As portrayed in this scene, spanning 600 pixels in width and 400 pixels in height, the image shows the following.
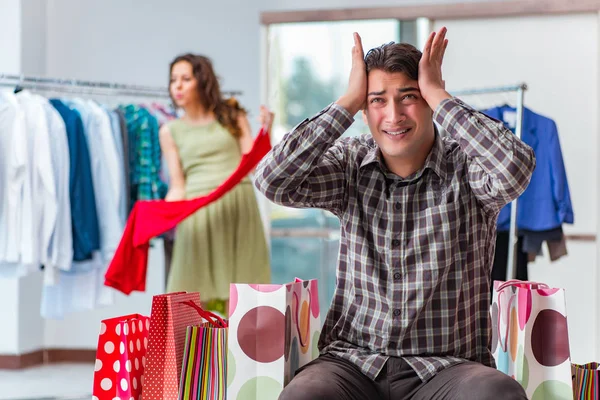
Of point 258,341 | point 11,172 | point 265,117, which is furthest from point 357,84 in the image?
point 11,172

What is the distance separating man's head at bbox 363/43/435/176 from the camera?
6.41 feet

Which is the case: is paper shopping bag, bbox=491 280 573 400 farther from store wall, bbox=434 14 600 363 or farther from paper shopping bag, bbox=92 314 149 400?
store wall, bbox=434 14 600 363

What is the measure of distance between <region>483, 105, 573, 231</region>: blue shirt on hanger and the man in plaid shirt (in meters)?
2.22

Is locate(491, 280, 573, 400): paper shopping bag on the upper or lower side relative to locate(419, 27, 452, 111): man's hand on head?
lower

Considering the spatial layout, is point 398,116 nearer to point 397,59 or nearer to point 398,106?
point 398,106

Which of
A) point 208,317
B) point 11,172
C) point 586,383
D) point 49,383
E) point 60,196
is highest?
point 11,172

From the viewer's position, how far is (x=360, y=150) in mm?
2086

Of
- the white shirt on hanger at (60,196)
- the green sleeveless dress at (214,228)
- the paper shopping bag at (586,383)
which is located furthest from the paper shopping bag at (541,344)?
the white shirt on hanger at (60,196)

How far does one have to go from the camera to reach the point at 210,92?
4.04m

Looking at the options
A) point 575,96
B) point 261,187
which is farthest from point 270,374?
point 575,96

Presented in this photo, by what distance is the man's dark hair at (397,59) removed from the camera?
1964mm

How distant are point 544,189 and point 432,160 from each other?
2381mm

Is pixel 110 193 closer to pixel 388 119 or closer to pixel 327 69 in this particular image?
pixel 327 69

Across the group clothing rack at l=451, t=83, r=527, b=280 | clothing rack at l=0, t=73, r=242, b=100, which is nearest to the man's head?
clothing rack at l=451, t=83, r=527, b=280
